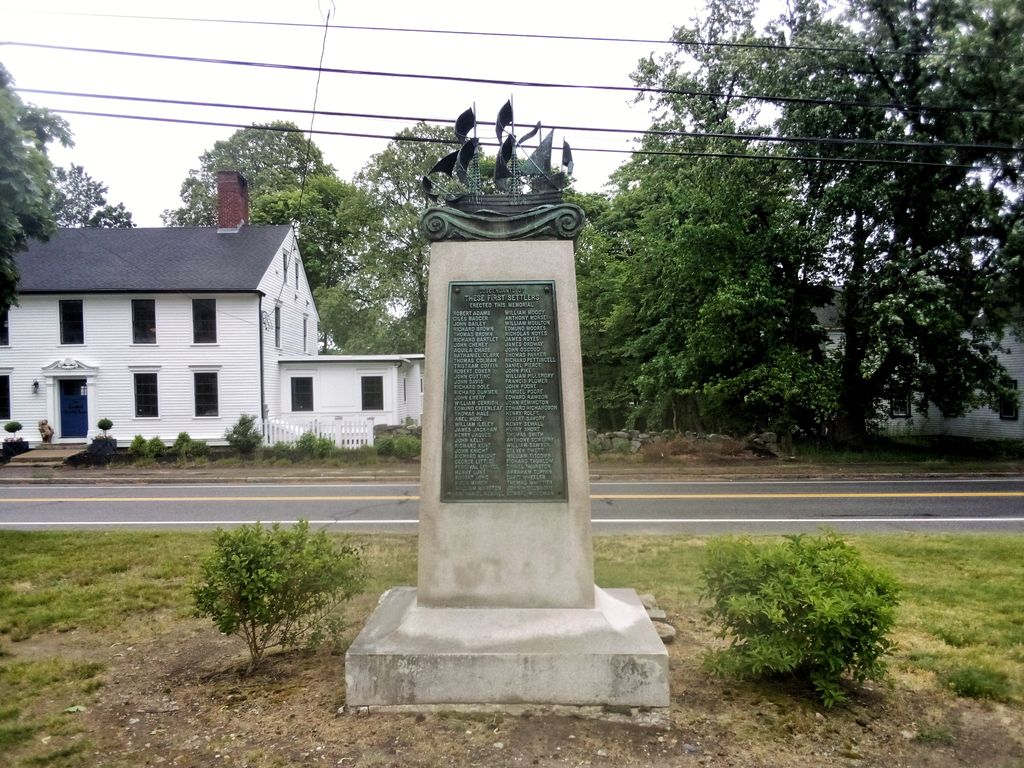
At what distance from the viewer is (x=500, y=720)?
4.25 metres

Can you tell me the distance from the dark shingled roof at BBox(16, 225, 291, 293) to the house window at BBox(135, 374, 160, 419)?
132 inches

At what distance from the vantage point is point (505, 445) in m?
5.06

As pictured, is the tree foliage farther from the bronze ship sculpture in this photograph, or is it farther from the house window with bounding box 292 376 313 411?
the house window with bounding box 292 376 313 411

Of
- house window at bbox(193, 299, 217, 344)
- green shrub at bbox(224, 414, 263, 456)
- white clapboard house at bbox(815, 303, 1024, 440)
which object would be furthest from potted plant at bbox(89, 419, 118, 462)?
white clapboard house at bbox(815, 303, 1024, 440)

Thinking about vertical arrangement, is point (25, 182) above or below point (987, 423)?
above

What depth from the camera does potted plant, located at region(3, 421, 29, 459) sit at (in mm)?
24875

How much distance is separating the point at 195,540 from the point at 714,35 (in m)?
18.7

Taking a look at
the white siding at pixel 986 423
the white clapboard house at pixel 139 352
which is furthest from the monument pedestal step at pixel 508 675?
the white siding at pixel 986 423

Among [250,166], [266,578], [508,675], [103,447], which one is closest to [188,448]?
[103,447]

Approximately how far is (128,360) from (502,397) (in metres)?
26.3

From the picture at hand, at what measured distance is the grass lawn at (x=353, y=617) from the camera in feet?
14.1

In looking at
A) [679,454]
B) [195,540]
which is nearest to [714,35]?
[679,454]

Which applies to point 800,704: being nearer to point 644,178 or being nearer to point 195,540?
point 195,540

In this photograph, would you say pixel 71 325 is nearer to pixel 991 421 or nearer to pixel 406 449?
pixel 406 449
